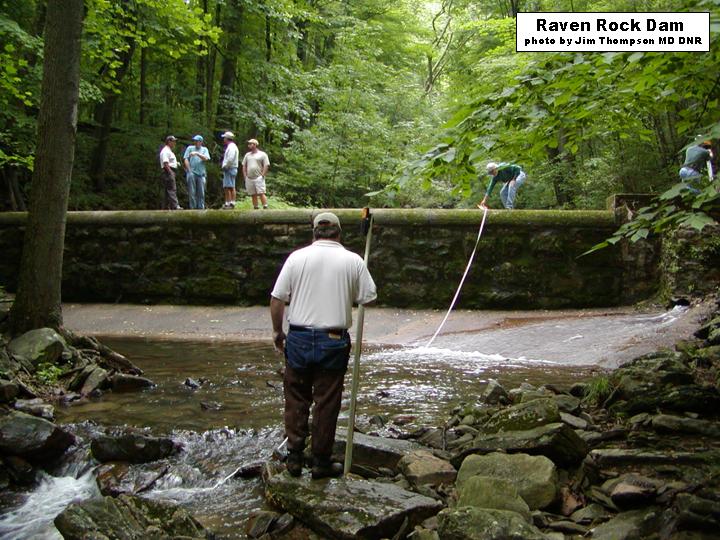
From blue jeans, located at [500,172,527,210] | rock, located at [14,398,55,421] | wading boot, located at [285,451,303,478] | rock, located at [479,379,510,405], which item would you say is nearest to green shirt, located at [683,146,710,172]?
rock, located at [479,379,510,405]

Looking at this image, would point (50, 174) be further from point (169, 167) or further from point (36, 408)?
point (169, 167)

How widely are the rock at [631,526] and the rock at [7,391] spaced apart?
19.0ft

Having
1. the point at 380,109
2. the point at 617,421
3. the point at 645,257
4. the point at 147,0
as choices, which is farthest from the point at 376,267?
the point at 380,109

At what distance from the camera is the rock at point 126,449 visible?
16.7 feet

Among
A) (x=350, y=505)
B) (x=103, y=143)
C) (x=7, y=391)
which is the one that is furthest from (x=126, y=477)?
(x=103, y=143)

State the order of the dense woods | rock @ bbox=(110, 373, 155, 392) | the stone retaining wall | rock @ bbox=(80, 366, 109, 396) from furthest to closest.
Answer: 1. the dense woods
2. the stone retaining wall
3. rock @ bbox=(110, 373, 155, 392)
4. rock @ bbox=(80, 366, 109, 396)

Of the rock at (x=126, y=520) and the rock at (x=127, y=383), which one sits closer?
the rock at (x=126, y=520)

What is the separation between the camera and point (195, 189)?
51.7 feet

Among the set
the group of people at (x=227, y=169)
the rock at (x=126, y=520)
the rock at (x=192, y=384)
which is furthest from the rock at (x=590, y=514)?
the group of people at (x=227, y=169)

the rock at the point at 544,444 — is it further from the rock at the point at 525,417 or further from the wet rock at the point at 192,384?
the wet rock at the point at 192,384

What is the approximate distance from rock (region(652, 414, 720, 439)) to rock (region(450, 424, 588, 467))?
2.13 feet

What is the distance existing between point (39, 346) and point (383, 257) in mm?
6901

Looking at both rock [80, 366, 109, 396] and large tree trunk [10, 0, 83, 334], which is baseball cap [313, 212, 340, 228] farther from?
large tree trunk [10, 0, 83, 334]

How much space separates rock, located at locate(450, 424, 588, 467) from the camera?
4191 mm
